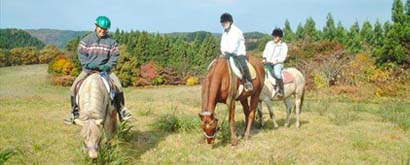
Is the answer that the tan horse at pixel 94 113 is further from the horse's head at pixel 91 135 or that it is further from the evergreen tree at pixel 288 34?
the evergreen tree at pixel 288 34

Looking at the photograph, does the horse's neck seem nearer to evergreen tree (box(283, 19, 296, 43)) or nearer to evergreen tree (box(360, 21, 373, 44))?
evergreen tree (box(360, 21, 373, 44))

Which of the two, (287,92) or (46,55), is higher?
(287,92)

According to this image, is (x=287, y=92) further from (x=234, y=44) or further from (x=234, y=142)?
(x=234, y=142)

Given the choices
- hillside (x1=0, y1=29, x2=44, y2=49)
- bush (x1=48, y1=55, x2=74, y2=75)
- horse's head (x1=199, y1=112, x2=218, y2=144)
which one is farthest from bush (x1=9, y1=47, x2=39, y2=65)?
horse's head (x1=199, y1=112, x2=218, y2=144)

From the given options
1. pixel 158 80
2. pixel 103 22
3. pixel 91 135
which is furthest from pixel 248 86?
pixel 158 80

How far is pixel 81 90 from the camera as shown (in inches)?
254

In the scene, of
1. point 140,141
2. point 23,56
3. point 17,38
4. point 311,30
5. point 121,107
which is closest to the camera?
point 121,107

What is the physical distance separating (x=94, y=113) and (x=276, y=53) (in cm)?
530

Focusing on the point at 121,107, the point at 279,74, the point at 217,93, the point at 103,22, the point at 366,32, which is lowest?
the point at 121,107

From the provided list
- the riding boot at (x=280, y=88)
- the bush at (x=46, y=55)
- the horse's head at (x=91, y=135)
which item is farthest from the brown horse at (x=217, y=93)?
the bush at (x=46, y=55)

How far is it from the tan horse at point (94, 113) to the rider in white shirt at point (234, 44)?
2.51 meters

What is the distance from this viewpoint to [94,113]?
587 centimetres

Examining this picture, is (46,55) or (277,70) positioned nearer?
(277,70)

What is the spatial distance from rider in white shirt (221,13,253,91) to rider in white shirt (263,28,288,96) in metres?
1.66
